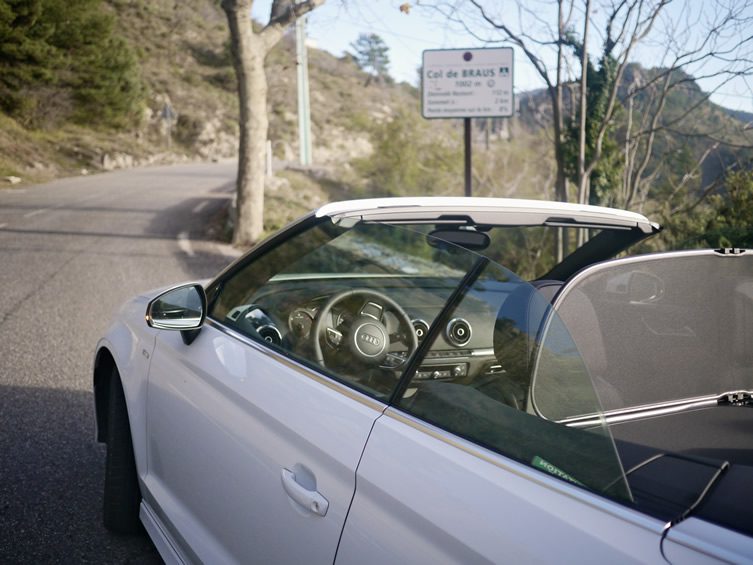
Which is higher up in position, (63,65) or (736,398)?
(63,65)

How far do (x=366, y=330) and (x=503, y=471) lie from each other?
3.01 ft

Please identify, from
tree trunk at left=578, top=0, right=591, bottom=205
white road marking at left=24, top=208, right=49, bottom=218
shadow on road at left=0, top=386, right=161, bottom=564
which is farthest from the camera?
white road marking at left=24, top=208, right=49, bottom=218

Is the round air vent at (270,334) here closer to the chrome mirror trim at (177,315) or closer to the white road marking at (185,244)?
the chrome mirror trim at (177,315)

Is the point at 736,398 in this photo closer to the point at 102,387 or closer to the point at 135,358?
the point at 135,358

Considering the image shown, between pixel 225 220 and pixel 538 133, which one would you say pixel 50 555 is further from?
pixel 538 133

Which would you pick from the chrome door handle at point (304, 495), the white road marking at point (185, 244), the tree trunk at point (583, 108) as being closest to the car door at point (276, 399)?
the chrome door handle at point (304, 495)

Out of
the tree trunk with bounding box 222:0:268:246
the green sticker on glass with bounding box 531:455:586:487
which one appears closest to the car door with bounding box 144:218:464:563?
the green sticker on glass with bounding box 531:455:586:487

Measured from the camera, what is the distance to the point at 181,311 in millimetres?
2420

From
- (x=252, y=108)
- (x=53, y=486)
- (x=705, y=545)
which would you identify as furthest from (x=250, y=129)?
(x=705, y=545)

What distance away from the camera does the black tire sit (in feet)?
9.07

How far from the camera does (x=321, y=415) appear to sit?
5.51ft

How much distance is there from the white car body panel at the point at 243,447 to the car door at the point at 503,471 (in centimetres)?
11

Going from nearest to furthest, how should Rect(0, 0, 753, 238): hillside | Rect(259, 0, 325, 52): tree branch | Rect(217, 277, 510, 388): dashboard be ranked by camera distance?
Rect(217, 277, 510, 388): dashboard → Rect(0, 0, 753, 238): hillside → Rect(259, 0, 325, 52): tree branch

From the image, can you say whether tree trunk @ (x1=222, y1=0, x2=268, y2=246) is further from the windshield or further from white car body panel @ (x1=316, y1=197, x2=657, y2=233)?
white car body panel @ (x1=316, y1=197, x2=657, y2=233)
